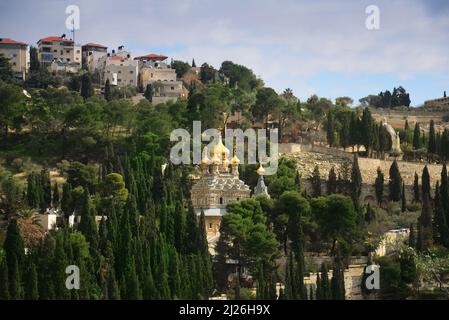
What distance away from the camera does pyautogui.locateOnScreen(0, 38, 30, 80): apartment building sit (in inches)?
4380

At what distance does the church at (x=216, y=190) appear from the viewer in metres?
70.2

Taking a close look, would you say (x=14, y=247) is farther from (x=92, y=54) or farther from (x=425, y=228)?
(x=92, y=54)

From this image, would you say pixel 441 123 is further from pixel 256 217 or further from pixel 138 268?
pixel 138 268

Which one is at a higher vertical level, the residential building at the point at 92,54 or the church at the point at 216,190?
the residential building at the point at 92,54

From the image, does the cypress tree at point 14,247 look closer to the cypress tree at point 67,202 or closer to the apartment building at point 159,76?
the cypress tree at point 67,202

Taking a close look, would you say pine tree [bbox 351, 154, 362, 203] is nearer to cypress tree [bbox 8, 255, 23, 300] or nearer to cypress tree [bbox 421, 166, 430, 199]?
cypress tree [bbox 421, 166, 430, 199]

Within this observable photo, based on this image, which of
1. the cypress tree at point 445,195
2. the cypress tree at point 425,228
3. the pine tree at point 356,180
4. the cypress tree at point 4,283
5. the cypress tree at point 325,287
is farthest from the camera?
the pine tree at point 356,180

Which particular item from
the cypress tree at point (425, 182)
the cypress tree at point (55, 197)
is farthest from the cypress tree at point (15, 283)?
the cypress tree at point (425, 182)

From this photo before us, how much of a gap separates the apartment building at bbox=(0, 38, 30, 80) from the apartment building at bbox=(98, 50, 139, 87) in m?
6.43

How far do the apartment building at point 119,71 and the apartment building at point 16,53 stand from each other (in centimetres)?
643

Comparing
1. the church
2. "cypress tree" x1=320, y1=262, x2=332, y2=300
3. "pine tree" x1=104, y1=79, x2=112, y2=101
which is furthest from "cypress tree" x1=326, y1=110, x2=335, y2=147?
"cypress tree" x1=320, y1=262, x2=332, y2=300

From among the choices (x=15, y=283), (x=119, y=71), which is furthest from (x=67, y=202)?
(x=119, y=71)

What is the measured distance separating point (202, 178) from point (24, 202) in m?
10.9
